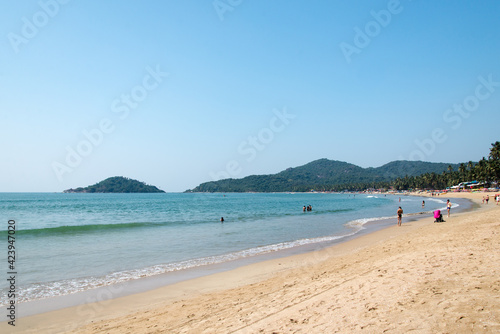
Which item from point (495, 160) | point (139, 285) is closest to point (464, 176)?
point (495, 160)

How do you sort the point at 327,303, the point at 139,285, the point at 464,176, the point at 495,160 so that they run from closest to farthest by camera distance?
the point at 327,303 < the point at 139,285 < the point at 495,160 < the point at 464,176

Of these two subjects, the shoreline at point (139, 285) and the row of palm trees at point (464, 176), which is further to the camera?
the row of palm trees at point (464, 176)

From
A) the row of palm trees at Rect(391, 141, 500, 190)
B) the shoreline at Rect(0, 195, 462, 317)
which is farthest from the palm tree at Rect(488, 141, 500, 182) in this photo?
the shoreline at Rect(0, 195, 462, 317)

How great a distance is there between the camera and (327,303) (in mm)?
6297

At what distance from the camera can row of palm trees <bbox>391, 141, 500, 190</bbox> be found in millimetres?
85438

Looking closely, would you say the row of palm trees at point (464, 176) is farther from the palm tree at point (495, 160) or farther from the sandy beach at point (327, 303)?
the sandy beach at point (327, 303)

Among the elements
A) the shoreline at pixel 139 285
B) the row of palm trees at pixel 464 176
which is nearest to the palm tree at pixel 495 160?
the row of palm trees at pixel 464 176

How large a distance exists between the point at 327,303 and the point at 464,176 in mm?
150548

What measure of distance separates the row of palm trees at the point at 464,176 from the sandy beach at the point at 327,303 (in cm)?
9581

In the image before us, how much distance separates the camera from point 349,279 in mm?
8258

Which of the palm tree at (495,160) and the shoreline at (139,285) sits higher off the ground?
the palm tree at (495,160)

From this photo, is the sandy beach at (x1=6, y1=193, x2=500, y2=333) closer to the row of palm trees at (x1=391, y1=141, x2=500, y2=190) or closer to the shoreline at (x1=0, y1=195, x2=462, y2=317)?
the shoreline at (x1=0, y1=195, x2=462, y2=317)

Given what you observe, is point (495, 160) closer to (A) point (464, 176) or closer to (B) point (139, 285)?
(A) point (464, 176)

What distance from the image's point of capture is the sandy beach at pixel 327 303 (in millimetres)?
4965
